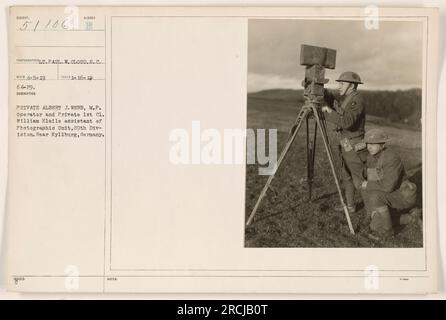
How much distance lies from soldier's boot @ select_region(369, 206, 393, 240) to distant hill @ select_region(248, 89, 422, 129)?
525 millimetres

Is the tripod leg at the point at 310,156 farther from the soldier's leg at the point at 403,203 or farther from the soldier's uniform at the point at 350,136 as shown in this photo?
the soldier's leg at the point at 403,203

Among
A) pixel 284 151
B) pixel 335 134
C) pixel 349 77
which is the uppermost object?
pixel 349 77

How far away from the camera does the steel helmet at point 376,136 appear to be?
3311mm

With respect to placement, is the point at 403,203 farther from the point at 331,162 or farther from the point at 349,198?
the point at 331,162

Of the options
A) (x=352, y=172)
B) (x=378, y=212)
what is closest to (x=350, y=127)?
(x=352, y=172)

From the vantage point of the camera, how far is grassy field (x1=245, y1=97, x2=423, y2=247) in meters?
3.33

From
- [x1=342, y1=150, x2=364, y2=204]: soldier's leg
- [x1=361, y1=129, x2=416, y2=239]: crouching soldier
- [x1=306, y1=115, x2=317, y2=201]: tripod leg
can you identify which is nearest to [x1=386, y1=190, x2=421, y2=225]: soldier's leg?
[x1=361, y1=129, x2=416, y2=239]: crouching soldier

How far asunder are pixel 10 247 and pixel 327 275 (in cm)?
185

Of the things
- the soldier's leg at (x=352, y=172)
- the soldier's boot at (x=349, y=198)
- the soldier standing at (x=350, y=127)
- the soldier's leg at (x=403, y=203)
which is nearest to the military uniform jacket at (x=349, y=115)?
the soldier standing at (x=350, y=127)

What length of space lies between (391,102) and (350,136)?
30 cm

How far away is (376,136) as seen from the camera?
3316mm

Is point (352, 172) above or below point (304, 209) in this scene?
above

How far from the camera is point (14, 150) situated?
130 inches

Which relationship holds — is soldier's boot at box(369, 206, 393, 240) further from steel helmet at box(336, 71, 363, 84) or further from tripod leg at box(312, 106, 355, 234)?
steel helmet at box(336, 71, 363, 84)
